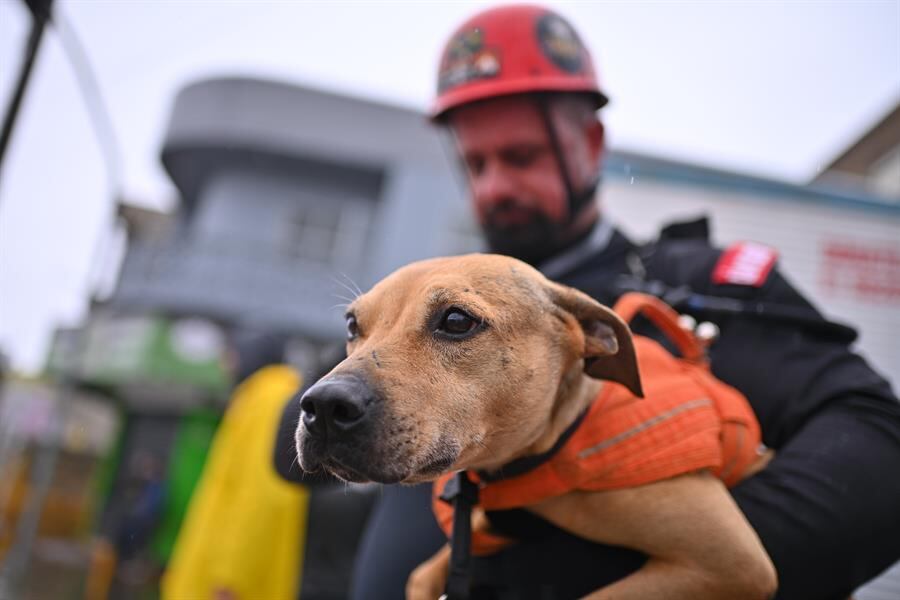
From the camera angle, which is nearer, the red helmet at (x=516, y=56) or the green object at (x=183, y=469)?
the red helmet at (x=516, y=56)

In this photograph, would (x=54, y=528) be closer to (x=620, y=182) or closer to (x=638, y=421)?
(x=620, y=182)

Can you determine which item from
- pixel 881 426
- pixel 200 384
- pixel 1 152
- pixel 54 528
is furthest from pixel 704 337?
pixel 54 528

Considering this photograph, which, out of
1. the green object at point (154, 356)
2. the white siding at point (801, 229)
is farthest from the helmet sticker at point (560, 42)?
the green object at point (154, 356)

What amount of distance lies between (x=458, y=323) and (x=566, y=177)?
0.88 meters

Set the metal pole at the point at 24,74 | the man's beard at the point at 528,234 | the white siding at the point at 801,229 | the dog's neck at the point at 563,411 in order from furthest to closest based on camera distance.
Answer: the white siding at the point at 801,229 < the man's beard at the point at 528,234 < the metal pole at the point at 24,74 < the dog's neck at the point at 563,411

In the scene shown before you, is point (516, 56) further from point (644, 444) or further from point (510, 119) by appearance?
point (644, 444)

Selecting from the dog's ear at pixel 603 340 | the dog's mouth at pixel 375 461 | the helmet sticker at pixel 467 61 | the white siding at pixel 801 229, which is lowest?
the white siding at pixel 801 229

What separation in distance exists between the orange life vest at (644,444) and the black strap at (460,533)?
46 mm

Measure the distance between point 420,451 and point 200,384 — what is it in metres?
16.8

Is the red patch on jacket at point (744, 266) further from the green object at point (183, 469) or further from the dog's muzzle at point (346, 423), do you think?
the green object at point (183, 469)

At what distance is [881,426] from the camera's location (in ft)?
5.57

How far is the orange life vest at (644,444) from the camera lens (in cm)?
150

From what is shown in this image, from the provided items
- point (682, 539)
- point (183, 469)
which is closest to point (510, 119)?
point (682, 539)

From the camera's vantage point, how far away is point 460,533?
156 cm
